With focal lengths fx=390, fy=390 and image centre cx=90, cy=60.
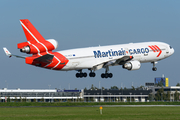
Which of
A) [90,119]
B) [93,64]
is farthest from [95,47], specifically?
[90,119]

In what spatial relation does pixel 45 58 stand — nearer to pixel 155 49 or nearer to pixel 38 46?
pixel 38 46

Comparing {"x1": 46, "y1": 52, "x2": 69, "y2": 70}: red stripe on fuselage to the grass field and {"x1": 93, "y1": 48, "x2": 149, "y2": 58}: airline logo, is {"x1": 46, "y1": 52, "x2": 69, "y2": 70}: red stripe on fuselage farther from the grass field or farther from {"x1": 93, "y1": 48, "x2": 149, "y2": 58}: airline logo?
the grass field

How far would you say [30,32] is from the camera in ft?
225

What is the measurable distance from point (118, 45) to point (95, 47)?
5.17 m

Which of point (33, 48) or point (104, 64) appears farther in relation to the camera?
point (104, 64)

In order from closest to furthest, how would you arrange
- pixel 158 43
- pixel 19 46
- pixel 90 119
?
pixel 90 119, pixel 19 46, pixel 158 43

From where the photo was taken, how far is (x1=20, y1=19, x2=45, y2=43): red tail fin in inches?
2680

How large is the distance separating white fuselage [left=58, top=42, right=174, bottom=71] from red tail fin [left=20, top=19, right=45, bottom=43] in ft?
20.2

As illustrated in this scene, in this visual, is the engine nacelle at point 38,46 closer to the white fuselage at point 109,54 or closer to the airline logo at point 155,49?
the white fuselage at point 109,54

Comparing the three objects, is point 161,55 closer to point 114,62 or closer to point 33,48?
point 114,62

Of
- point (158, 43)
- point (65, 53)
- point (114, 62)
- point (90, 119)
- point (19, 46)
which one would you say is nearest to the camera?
point (90, 119)

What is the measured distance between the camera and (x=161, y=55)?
84625 millimetres

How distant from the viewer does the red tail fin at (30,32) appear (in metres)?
68.1

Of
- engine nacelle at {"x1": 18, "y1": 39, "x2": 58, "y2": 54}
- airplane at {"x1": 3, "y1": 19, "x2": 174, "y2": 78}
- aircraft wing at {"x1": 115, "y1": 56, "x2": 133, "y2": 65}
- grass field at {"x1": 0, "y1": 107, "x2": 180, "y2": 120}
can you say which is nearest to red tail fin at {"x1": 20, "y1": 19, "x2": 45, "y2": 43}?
airplane at {"x1": 3, "y1": 19, "x2": 174, "y2": 78}
